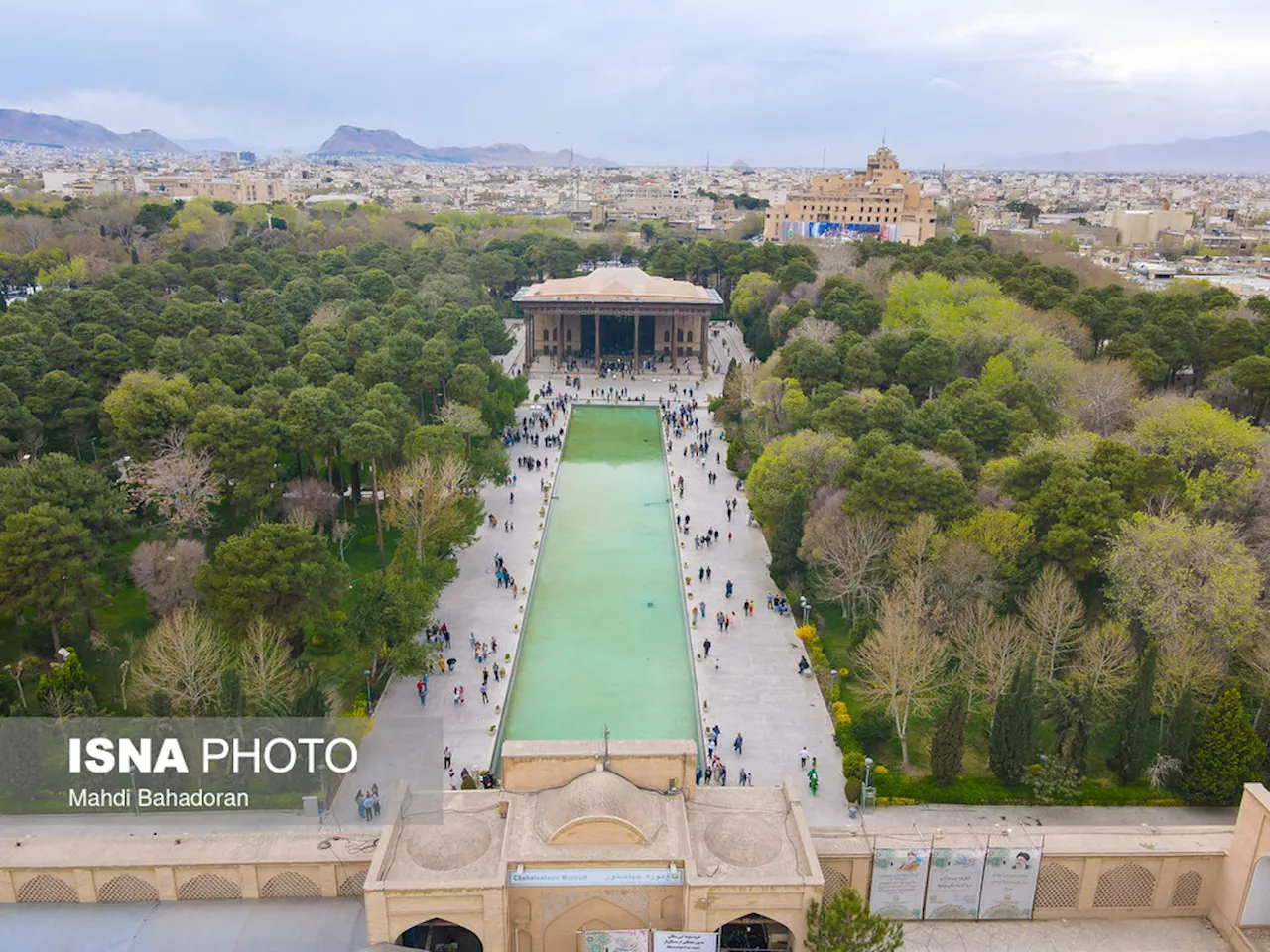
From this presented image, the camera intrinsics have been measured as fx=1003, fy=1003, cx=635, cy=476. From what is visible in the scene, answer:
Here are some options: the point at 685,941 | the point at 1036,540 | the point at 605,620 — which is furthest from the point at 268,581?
the point at 1036,540

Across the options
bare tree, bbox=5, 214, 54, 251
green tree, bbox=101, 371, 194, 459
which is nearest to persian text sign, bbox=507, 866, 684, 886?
green tree, bbox=101, 371, 194, 459

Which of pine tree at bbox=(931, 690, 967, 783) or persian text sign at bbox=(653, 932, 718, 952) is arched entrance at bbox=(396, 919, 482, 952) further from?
pine tree at bbox=(931, 690, 967, 783)

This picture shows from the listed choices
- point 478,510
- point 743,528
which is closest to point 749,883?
point 478,510

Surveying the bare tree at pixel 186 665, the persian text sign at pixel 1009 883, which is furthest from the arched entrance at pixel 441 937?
the persian text sign at pixel 1009 883

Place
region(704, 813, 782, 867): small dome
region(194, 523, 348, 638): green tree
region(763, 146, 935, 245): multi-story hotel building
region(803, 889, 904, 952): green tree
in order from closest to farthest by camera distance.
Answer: region(803, 889, 904, 952): green tree → region(704, 813, 782, 867): small dome → region(194, 523, 348, 638): green tree → region(763, 146, 935, 245): multi-story hotel building

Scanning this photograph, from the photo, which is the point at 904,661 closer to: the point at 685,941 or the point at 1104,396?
the point at 685,941

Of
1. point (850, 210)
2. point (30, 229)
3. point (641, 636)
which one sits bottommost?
point (641, 636)
